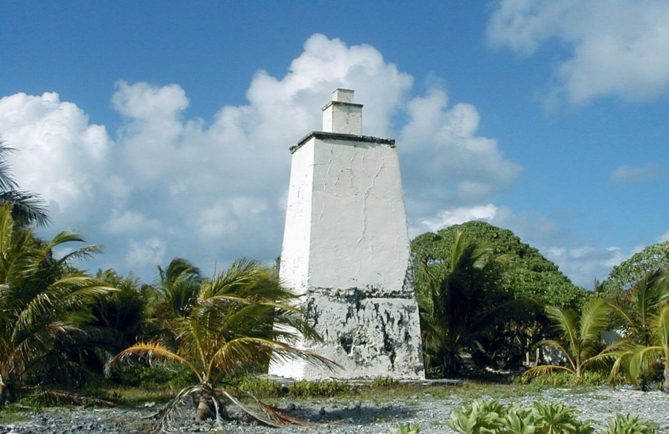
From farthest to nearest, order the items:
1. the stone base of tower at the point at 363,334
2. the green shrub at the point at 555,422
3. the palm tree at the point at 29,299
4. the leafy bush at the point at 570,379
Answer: the leafy bush at the point at 570,379 < the stone base of tower at the point at 363,334 < the palm tree at the point at 29,299 < the green shrub at the point at 555,422

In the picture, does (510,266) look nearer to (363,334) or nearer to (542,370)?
(542,370)

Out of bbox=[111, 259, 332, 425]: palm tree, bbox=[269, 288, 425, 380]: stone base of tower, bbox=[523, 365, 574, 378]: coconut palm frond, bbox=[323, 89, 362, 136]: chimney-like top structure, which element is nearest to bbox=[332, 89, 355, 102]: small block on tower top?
bbox=[323, 89, 362, 136]: chimney-like top structure

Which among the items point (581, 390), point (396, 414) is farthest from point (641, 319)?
point (396, 414)

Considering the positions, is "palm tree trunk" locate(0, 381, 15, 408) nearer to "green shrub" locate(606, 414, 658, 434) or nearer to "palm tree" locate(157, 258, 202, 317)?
"palm tree" locate(157, 258, 202, 317)

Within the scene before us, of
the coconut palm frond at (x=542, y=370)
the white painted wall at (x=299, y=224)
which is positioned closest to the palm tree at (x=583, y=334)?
the coconut palm frond at (x=542, y=370)

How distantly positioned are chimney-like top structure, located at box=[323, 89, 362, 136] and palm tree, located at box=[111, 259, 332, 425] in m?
6.68

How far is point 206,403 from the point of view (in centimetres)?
1107

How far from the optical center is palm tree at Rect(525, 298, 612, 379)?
17938 millimetres

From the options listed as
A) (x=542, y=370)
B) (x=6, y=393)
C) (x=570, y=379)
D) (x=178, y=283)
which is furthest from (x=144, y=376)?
(x=570, y=379)

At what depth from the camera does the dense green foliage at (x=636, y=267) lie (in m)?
22.6

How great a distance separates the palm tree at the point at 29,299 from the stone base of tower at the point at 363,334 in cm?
507

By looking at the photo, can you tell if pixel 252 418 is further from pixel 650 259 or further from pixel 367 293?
pixel 650 259

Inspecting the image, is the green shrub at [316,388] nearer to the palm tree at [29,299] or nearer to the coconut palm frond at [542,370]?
the palm tree at [29,299]

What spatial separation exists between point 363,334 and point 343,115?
4975 millimetres
